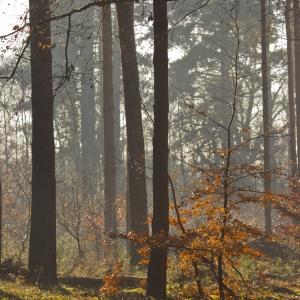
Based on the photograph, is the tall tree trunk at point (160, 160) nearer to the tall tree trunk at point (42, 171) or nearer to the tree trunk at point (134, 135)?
the tall tree trunk at point (42, 171)

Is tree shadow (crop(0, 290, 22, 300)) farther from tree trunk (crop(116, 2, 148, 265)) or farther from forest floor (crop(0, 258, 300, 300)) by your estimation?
tree trunk (crop(116, 2, 148, 265))

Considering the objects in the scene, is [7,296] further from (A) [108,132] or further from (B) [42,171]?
(A) [108,132]

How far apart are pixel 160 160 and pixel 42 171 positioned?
122 inches

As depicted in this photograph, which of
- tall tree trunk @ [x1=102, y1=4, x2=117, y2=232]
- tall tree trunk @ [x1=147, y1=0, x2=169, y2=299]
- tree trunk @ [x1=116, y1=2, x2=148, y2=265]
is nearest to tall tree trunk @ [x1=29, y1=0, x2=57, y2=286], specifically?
tall tree trunk @ [x1=147, y1=0, x2=169, y2=299]

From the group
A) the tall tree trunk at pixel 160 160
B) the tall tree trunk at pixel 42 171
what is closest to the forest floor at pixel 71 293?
the tall tree trunk at pixel 160 160

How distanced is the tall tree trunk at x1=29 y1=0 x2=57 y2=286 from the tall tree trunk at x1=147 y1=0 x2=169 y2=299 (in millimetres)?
2916

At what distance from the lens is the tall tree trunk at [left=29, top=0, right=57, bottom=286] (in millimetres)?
10562

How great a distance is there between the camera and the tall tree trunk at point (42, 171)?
10562 mm

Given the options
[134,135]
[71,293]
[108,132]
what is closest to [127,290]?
[71,293]

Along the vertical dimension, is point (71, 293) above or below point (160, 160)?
below

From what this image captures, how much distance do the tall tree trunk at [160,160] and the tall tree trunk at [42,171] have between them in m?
2.92

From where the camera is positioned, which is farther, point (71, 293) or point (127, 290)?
point (127, 290)


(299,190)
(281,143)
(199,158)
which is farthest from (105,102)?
(281,143)

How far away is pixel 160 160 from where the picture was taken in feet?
28.0
